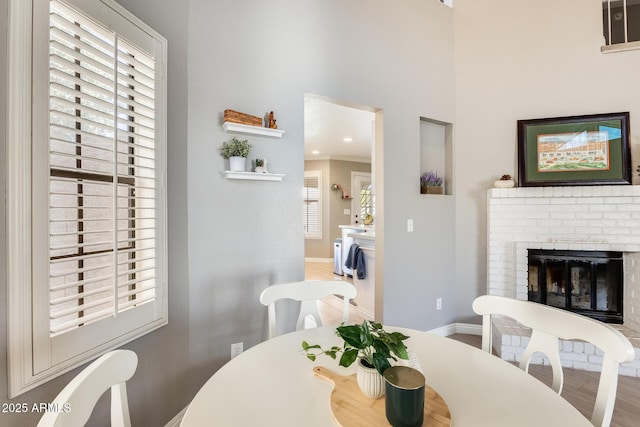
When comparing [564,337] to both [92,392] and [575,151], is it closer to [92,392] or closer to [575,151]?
[92,392]

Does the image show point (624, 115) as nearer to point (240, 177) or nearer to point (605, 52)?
point (605, 52)

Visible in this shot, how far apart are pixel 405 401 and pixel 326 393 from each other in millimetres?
273

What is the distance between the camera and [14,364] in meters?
0.93

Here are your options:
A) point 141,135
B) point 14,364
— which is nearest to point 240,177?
point 141,135

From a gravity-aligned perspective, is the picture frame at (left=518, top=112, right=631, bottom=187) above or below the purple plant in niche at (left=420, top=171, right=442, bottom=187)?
above

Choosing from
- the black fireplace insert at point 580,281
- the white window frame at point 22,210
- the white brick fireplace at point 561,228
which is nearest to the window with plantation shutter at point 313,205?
the white brick fireplace at point 561,228

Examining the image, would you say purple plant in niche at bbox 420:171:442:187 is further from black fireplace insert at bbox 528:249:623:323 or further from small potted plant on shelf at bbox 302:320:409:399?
small potted plant on shelf at bbox 302:320:409:399

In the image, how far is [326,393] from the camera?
0.87m

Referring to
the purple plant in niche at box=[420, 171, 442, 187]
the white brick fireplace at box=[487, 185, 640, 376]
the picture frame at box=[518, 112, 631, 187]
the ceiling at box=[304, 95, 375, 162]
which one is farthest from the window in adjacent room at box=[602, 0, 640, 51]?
the ceiling at box=[304, 95, 375, 162]

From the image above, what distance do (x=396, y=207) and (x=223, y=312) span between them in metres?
1.71

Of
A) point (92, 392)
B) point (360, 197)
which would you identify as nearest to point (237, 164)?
point (92, 392)

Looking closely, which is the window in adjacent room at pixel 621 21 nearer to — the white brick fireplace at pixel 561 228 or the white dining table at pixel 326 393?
the white brick fireplace at pixel 561 228

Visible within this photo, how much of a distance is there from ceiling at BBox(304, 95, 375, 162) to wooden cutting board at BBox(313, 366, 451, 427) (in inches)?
79.3

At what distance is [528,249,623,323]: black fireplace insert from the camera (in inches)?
104
